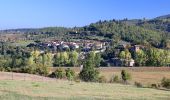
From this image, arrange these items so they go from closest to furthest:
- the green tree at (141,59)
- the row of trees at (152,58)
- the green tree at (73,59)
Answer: the row of trees at (152,58) < the green tree at (141,59) < the green tree at (73,59)

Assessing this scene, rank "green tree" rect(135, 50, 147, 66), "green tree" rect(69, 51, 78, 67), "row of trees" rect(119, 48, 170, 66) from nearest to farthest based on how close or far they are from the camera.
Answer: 1. "row of trees" rect(119, 48, 170, 66)
2. "green tree" rect(135, 50, 147, 66)
3. "green tree" rect(69, 51, 78, 67)

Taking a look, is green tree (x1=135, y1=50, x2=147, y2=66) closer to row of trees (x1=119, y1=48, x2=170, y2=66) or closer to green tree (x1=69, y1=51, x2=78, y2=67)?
row of trees (x1=119, y1=48, x2=170, y2=66)

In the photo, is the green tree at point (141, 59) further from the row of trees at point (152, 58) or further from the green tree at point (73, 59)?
the green tree at point (73, 59)

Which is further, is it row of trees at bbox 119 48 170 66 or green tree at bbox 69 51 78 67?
green tree at bbox 69 51 78 67

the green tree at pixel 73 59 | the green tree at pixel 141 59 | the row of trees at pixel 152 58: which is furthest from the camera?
the green tree at pixel 73 59

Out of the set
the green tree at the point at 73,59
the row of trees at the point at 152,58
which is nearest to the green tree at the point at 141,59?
the row of trees at the point at 152,58

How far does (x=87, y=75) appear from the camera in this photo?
80312mm

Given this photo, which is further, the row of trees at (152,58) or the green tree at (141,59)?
the green tree at (141,59)

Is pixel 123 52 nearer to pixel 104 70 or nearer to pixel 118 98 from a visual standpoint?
pixel 104 70

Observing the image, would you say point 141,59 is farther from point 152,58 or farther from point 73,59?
point 73,59

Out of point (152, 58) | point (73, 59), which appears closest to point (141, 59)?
point (152, 58)

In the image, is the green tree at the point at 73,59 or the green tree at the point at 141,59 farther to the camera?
the green tree at the point at 73,59

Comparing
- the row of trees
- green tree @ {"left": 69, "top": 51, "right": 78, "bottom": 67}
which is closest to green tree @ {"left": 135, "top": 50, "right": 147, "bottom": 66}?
the row of trees

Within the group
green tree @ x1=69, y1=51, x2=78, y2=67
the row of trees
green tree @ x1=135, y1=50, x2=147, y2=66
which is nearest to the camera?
the row of trees
